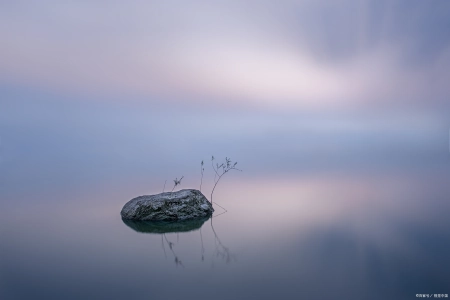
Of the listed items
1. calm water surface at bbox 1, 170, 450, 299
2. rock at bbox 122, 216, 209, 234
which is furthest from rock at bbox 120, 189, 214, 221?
calm water surface at bbox 1, 170, 450, 299

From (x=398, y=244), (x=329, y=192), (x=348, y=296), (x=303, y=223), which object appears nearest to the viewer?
(x=348, y=296)

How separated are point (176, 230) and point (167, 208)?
1.13 metres

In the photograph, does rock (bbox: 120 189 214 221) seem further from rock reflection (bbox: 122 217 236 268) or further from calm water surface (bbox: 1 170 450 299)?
calm water surface (bbox: 1 170 450 299)

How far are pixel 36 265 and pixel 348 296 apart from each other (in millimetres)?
6196

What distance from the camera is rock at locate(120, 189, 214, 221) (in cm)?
925

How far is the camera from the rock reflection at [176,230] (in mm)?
6479

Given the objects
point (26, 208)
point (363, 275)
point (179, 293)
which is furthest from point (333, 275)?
point (26, 208)

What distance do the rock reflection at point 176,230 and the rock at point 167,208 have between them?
8.5 inches

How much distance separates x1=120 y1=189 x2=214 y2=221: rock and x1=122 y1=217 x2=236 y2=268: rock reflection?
8.5 inches

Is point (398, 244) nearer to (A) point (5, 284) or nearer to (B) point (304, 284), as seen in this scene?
(B) point (304, 284)

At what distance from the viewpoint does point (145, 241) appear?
744 centimetres

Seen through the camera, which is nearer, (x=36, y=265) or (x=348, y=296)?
(x=348, y=296)

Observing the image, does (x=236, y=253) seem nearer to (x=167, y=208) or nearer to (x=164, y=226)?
(x=164, y=226)

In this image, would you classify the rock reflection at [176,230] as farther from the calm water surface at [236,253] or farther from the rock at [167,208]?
the rock at [167,208]
